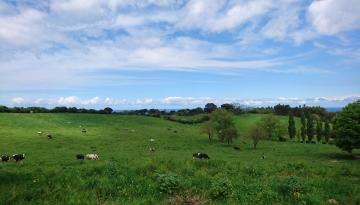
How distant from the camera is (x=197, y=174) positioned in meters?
18.2

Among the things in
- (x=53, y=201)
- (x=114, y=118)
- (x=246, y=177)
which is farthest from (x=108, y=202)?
(x=114, y=118)

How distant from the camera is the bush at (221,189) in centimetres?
1516

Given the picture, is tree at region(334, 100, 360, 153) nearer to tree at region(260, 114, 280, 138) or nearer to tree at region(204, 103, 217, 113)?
tree at region(260, 114, 280, 138)

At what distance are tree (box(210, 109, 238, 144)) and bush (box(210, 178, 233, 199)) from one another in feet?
205

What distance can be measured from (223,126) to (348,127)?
91.2 feet

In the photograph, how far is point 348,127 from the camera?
2376 inches

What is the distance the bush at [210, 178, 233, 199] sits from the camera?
15164 millimetres

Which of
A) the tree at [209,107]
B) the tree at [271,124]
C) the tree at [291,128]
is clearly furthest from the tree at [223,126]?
the tree at [209,107]

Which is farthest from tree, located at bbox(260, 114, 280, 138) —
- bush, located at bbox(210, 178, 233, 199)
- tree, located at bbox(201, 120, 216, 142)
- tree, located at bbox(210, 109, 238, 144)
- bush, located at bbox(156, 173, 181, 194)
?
bush, located at bbox(156, 173, 181, 194)

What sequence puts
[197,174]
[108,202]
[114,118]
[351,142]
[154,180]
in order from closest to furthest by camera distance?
[108,202] < [154,180] < [197,174] < [351,142] < [114,118]

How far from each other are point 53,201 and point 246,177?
→ 9.00m

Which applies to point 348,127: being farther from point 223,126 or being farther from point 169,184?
point 169,184

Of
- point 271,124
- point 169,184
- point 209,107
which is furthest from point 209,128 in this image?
point 209,107

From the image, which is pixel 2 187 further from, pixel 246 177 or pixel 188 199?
pixel 246 177
